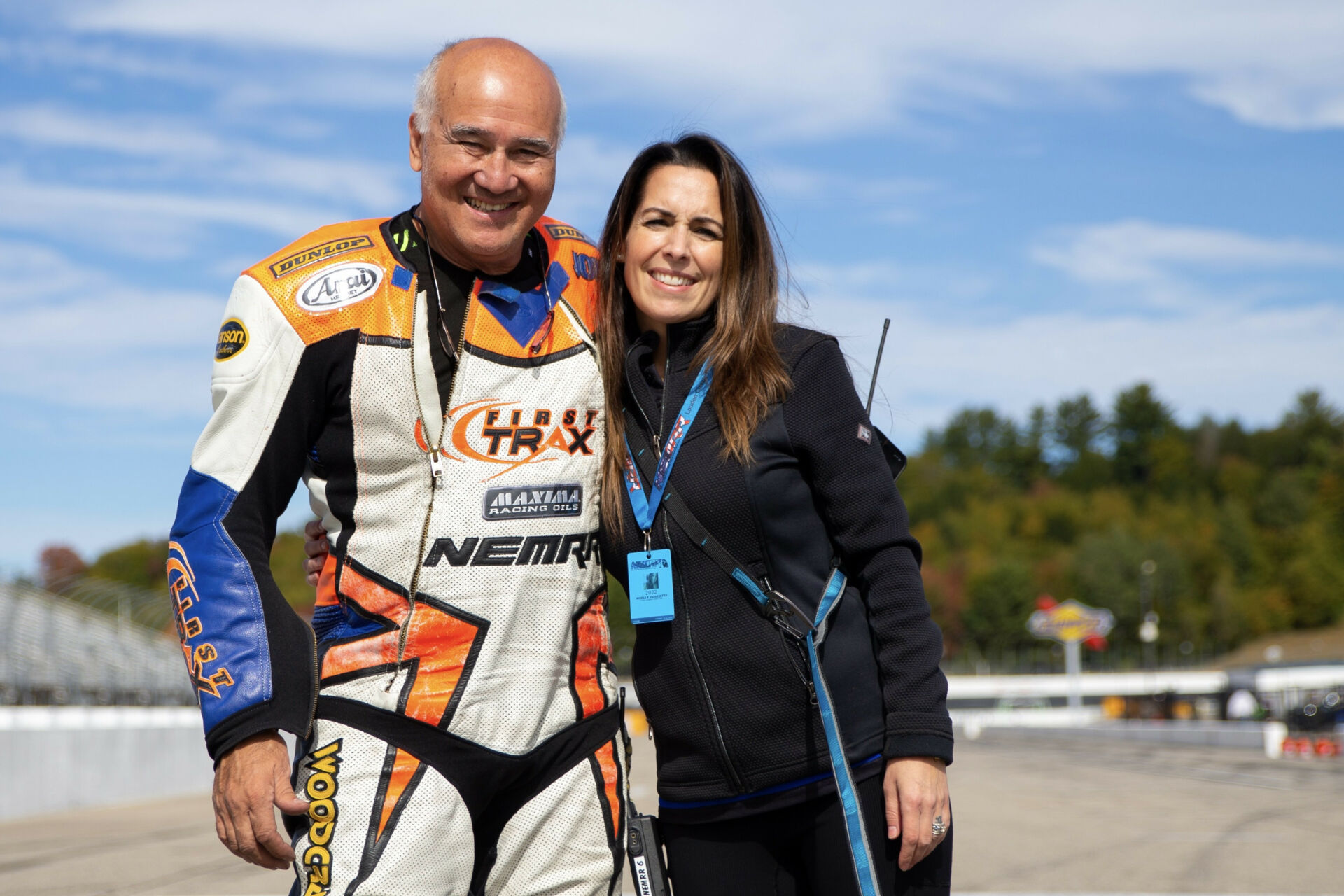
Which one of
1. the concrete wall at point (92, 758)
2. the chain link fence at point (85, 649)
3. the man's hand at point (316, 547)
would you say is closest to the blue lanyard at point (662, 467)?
the man's hand at point (316, 547)

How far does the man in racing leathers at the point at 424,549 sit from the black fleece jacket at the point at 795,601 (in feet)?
0.63

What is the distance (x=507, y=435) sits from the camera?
9.23ft

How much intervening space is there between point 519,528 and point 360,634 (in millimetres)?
392

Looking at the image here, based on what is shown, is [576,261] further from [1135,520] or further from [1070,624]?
[1135,520]

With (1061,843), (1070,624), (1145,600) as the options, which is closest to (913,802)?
(1061,843)

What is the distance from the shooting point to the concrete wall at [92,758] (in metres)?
12.9

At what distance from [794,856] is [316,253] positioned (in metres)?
1.72

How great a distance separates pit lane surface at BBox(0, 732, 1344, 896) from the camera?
7.85 metres

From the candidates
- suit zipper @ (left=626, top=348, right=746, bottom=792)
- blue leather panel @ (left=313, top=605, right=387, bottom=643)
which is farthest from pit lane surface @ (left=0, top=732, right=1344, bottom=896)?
blue leather panel @ (left=313, top=605, right=387, bottom=643)

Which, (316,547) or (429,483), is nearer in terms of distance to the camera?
(429,483)

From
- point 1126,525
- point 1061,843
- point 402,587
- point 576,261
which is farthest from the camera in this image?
point 1126,525

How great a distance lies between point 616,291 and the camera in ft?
10.5

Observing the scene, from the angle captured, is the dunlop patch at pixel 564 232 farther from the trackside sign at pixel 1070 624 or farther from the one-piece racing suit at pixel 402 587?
the trackside sign at pixel 1070 624

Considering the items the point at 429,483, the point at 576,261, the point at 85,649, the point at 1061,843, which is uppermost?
the point at 576,261
